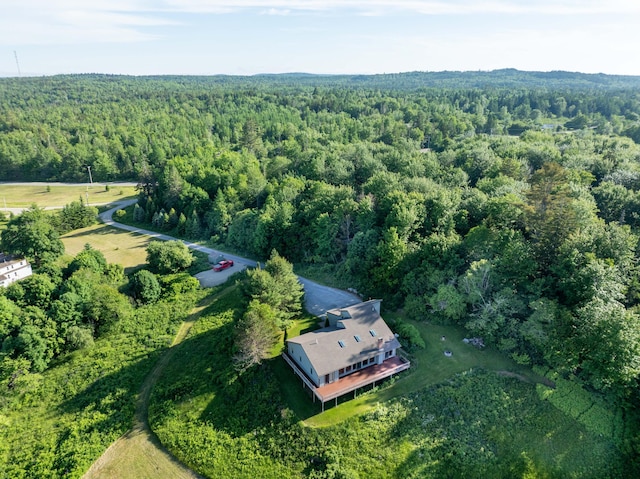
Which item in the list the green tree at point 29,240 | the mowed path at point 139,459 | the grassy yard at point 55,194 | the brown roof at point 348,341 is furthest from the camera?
the grassy yard at point 55,194

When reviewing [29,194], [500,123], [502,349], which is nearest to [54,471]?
[502,349]

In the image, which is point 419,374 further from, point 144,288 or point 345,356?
point 144,288

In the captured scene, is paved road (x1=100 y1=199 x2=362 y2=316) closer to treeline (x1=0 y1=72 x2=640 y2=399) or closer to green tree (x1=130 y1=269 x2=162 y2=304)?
treeline (x1=0 y1=72 x2=640 y2=399)

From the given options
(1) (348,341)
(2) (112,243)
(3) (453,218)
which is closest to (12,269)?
(2) (112,243)

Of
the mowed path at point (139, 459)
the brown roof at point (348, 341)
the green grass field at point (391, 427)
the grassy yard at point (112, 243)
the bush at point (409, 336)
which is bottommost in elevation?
the mowed path at point (139, 459)

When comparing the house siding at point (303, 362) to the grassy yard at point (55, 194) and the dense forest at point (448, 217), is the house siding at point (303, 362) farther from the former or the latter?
the grassy yard at point (55, 194)

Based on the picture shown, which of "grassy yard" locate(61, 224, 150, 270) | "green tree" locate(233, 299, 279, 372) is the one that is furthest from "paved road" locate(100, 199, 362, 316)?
"green tree" locate(233, 299, 279, 372)

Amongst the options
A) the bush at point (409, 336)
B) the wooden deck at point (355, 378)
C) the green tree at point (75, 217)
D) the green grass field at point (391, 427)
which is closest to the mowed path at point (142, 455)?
the green grass field at point (391, 427)
